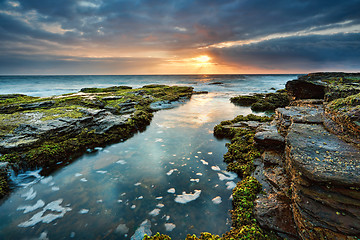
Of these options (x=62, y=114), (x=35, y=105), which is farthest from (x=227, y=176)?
(x=35, y=105)

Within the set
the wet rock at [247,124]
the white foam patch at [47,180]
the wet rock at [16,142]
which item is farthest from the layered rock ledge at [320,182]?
the wet rock at [16,142]

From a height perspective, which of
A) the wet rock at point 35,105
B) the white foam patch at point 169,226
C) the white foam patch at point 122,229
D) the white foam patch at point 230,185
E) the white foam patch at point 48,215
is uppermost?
the wet rock at point 35,105

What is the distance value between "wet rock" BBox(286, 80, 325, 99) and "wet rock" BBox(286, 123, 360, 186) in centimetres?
1037

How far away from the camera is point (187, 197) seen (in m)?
6.49

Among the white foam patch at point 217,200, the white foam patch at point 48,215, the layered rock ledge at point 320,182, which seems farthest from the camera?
the white foam patch at point 217,200

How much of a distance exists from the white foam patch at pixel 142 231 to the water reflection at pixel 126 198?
0.10ft

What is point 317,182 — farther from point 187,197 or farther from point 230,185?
point 187,197

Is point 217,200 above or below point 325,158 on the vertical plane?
below

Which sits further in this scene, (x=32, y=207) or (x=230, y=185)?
(x=230, y=185)

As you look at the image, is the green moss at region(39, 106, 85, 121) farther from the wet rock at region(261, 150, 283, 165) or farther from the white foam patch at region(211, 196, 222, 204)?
the wet rock at region(261, 150, 283, 165)

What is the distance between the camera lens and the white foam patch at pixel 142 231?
4.95 metres

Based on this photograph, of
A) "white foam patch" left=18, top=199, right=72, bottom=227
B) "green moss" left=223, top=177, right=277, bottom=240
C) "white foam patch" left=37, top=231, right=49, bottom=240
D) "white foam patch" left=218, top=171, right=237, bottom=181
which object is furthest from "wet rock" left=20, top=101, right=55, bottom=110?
"green moss" left=223, top=177, right=277, bottom=240

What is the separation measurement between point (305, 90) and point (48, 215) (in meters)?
19.4

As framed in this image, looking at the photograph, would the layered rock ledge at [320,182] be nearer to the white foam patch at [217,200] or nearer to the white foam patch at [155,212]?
the white foam patch at [217,200]
